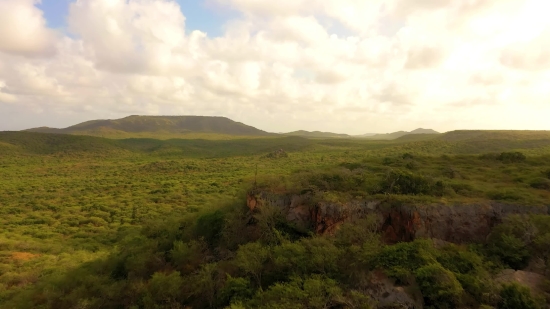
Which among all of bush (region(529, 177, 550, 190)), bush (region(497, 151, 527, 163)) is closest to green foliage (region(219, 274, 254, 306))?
bush (region(529, 177, 550, 190))

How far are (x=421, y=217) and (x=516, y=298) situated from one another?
5909 mm

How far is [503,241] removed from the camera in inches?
596

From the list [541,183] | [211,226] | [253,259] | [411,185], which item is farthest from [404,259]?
[541,183]

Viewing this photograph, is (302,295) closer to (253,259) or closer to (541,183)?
(253,259)

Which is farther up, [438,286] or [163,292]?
[438,286]

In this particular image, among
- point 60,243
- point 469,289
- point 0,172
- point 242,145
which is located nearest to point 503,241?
point 469,289

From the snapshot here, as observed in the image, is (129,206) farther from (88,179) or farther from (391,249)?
(391,249)

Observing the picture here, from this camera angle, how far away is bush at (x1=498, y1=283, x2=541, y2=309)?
11.6m

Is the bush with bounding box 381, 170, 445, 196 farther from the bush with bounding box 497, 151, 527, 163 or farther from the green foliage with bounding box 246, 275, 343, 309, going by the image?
the bush with bounding box 497, 151, 527, 163

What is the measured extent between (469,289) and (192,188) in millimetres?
47557

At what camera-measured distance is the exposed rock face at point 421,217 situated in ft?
56.0

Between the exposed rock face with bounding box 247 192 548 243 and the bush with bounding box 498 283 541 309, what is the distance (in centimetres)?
485

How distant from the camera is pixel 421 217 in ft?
56.5

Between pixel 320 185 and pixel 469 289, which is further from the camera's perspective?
pixel 320 185
